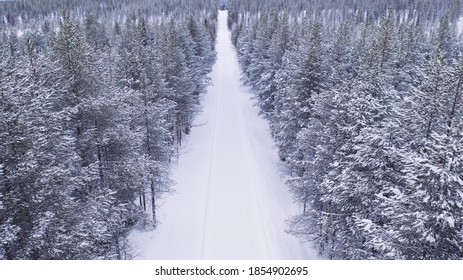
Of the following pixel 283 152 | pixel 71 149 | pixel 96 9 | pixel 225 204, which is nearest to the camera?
pixel 71 149

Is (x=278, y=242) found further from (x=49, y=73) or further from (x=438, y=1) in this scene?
→ (x=438, y=1)

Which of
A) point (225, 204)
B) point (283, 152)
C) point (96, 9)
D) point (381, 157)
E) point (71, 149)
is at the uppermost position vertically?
point (96, 9)

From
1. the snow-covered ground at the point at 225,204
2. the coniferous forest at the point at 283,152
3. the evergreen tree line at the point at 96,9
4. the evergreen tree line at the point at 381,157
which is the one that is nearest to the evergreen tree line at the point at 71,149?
the coniferous forest at the point at 283,152

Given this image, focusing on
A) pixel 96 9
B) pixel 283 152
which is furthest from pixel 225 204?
pixel 96 9

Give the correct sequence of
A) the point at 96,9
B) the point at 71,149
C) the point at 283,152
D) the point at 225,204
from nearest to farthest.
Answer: the point at 71,149 → the point at 225,204 → the point at 283,152 → the point at 96,9

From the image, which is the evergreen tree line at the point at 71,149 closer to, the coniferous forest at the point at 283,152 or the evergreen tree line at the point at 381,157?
the coniferous forest at the point at 283,152

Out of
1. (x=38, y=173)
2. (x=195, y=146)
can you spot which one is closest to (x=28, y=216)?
(x=38, y=173)

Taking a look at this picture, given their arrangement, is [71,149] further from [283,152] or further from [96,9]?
[96,9]

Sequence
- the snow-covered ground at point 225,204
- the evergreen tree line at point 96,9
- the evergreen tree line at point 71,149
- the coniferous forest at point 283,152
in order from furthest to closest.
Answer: the evergreen tree line at point 96,9 < the snow-covered ground at point 225,204 < the coniferous forest at point 283,152 < the evergreen tree line at point 71,149

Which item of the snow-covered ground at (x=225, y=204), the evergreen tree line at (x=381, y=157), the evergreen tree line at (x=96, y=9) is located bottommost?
the snow-covered ground at (x=225, y=204)

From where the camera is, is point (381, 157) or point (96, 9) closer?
point (381, 157)
